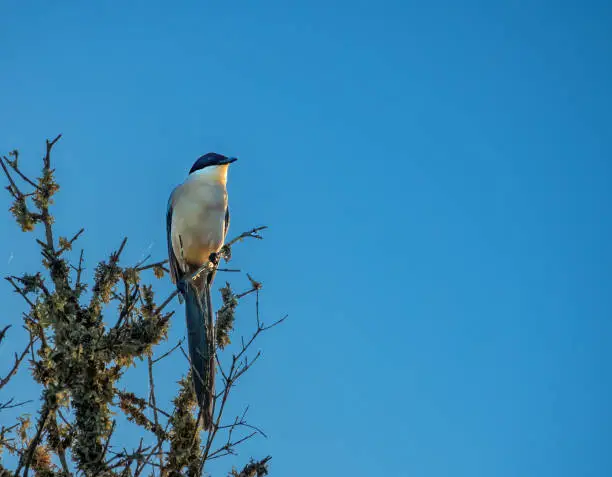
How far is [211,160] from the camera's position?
643cm

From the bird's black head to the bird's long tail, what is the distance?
3.84 ft

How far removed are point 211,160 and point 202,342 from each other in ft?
6.96

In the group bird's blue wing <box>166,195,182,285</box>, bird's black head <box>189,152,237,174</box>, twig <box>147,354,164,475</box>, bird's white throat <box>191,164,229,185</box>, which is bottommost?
twig <box>147,354,164,475</box>

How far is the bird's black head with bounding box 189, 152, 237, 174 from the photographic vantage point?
6.33m

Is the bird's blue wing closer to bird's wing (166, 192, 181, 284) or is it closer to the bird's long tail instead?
bird's wing (166, 192, 181, 284)

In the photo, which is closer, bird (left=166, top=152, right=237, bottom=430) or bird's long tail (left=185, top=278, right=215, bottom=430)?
bird's long tail (left=185, top=278, right=215, bottom=430)

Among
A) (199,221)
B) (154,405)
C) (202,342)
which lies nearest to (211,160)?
(199,221)

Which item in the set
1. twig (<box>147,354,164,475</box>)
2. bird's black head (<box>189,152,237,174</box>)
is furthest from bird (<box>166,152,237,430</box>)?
twig (<box>147,354,164,475</box>)

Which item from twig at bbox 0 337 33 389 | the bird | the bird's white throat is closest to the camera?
twig at bbox 0 337 33 389

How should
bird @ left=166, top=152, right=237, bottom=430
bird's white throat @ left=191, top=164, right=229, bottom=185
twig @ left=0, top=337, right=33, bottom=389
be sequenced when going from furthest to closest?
bird's white throat @ left=191, top=164, right=229, bottom=185
bird @ left=166, top=152, right=237, bottom=430
twig @ left=0, top=337, right=33, bottom=389

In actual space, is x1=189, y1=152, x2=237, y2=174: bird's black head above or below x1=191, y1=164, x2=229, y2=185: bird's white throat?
above

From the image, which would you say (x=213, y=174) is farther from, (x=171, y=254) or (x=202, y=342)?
(x=202, y=342)

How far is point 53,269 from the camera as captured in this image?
364 cm

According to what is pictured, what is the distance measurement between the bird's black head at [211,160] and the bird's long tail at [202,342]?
117cm
